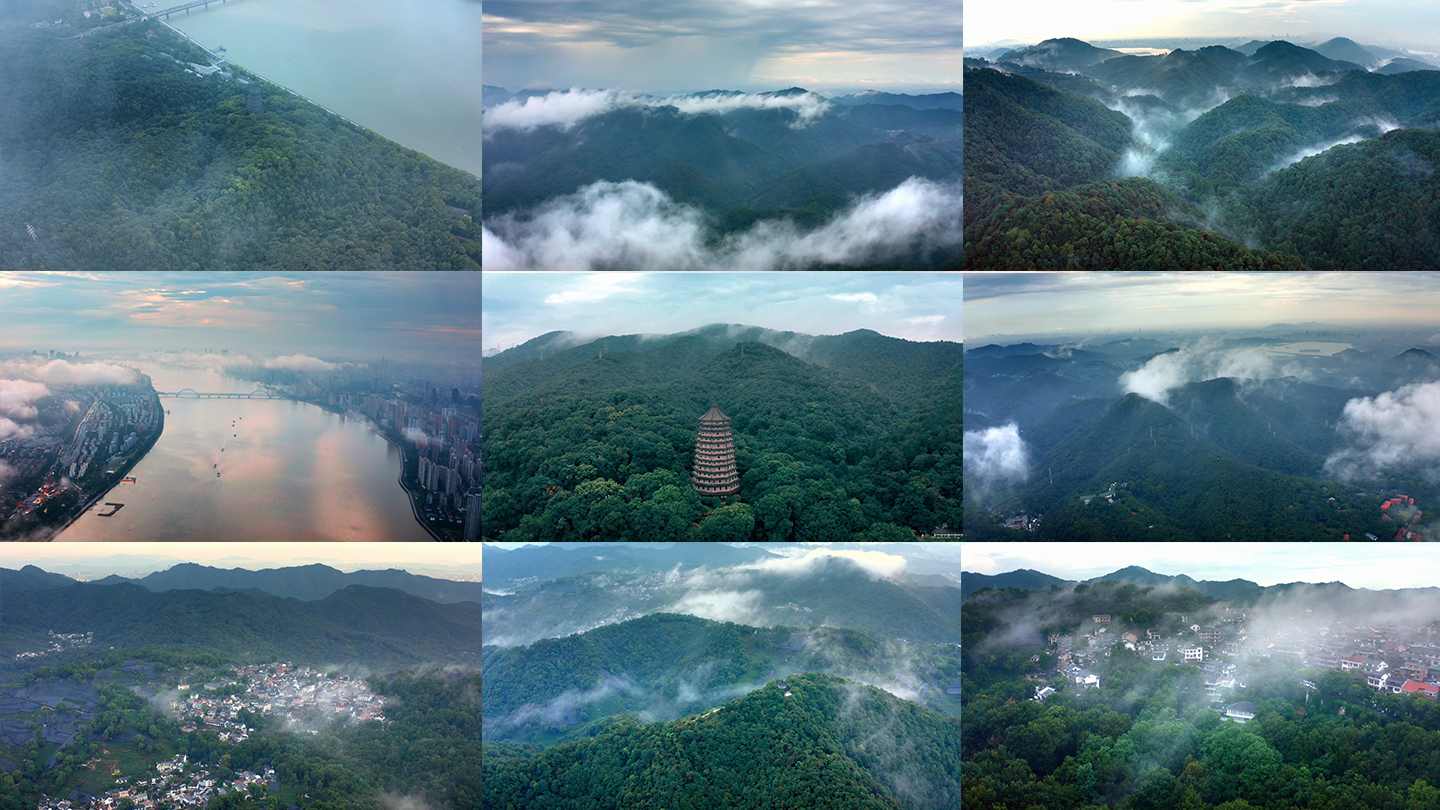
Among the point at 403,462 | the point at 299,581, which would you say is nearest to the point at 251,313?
the point at 403,462

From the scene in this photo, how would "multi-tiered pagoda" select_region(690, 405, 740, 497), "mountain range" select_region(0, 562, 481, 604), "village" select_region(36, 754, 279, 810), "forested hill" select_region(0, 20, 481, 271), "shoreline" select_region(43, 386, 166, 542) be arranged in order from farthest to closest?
"mountain range" select_region(0, 562, 481, 604), "multi-tiered pagoda" select_region(690, 405, 740, 497), "shoreline" select_region(43, 386, 166, 542), "forested hill" select_region(0, 20, 481, 271), "village" select_region(36, 754, 279, 810)

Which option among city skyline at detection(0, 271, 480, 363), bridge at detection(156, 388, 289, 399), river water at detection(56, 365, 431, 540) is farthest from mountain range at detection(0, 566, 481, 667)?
city skyline at detection(0, 271, 480, 363)

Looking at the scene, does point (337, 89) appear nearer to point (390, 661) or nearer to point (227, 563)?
point (227, 563)

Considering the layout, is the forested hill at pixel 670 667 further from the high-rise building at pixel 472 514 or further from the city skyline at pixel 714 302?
the city skyline at pixel 714 302

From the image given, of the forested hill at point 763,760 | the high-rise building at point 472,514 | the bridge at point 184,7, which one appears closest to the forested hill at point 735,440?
the high-rise building at point 472,514

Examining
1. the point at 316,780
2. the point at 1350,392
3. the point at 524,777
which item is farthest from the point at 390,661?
the point at 1350,392

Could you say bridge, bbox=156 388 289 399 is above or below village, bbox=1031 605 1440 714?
above

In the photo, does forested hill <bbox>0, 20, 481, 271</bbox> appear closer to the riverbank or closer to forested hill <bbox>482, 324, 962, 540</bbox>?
the riverbank
